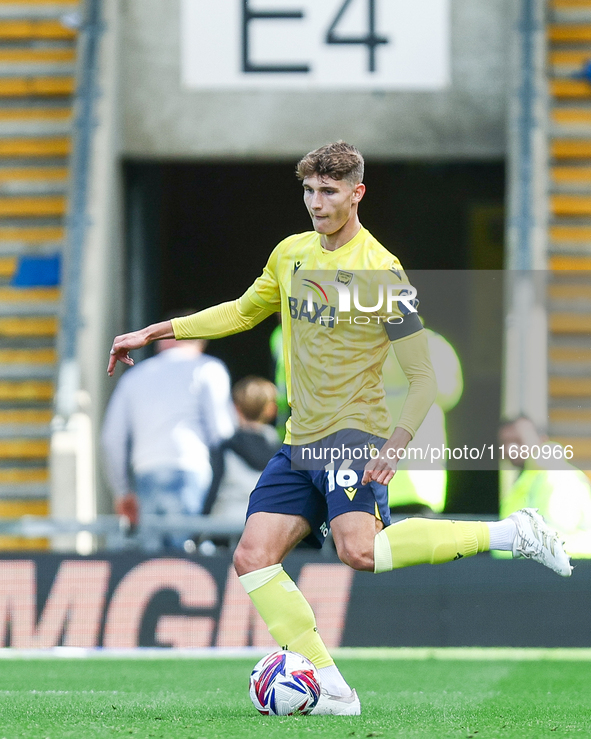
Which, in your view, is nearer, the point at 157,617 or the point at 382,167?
the point at 157,617

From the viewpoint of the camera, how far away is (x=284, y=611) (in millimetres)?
4750

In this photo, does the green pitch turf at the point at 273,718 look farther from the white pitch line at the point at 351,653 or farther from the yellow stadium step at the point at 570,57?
the yellow stadium step at the point at 570,57

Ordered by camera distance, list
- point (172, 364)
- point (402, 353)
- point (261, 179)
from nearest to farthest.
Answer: point (402, 353) < point (172, 364) < point (261, 179)

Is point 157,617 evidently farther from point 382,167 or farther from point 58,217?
point 382,167

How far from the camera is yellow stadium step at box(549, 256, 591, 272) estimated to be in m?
9.80

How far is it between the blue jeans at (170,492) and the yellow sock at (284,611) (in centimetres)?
365

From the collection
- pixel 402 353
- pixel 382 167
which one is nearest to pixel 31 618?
pixel 402 353

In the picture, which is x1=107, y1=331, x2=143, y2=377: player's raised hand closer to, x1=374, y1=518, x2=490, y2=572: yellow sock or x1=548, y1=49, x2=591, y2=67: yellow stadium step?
x1=374, y1=518, x2=490, y2=572: yellow sock

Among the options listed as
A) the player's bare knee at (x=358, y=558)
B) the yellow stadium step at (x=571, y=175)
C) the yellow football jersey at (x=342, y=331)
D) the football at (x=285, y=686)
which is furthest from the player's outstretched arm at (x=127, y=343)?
the yellow stadium step at (x=571, y=175)

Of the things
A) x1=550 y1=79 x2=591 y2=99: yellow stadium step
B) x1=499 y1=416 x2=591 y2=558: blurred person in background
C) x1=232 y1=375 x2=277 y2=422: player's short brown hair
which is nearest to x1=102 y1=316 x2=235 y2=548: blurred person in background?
x1=232 y1=375 x2=277 y2=422: player's short brown hair

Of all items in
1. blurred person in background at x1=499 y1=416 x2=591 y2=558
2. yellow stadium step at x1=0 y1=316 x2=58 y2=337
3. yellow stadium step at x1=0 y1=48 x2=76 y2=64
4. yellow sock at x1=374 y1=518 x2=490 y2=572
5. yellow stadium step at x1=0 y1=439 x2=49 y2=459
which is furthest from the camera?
yellow stadium step at x1=0 y1=48 x2=76 y2=64

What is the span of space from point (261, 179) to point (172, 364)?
22.8ft

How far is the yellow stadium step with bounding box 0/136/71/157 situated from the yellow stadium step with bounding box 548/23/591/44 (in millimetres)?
4135

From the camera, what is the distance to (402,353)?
15.5 ft
